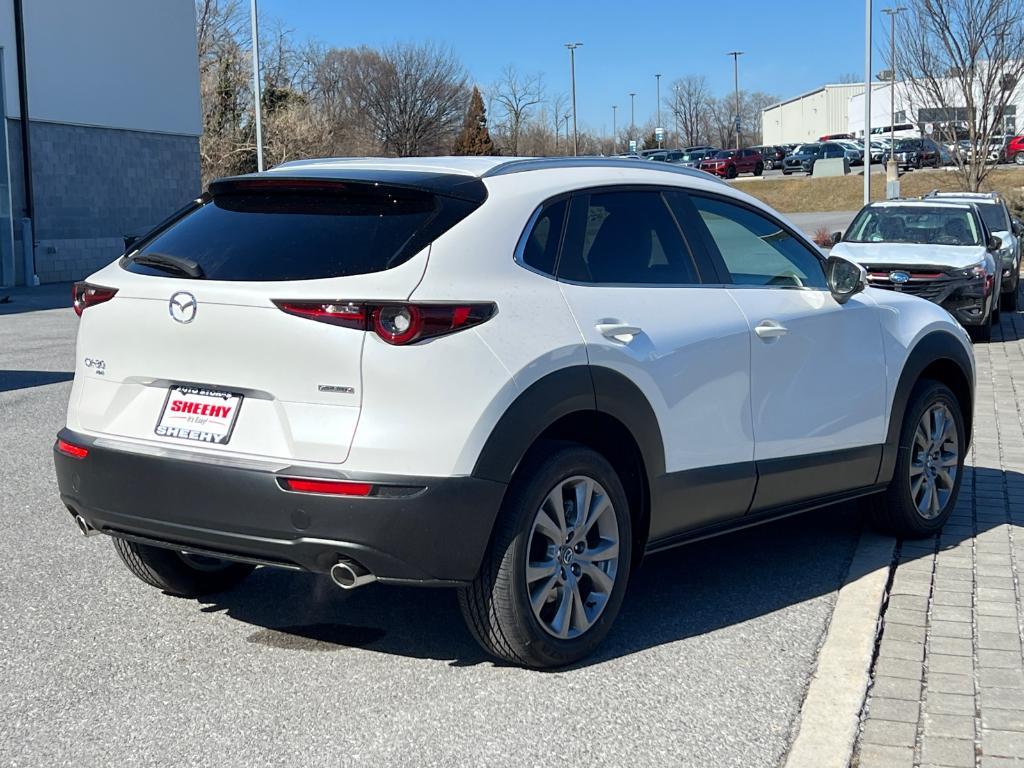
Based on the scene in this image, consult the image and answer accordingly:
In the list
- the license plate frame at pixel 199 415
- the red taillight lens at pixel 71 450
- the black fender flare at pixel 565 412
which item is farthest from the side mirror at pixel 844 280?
the red taillight lens at pixel 71 450

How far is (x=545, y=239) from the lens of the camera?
4.75m

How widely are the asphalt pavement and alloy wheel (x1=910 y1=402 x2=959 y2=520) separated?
597 mm

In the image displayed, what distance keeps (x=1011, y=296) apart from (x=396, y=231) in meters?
18.3

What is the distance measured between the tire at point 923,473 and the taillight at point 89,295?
3764 millimetres

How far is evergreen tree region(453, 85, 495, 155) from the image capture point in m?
67.4

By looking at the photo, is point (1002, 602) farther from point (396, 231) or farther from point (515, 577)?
point (396, 231)

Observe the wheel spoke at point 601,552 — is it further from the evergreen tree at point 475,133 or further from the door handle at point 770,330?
the evergreen tree at point 475,133

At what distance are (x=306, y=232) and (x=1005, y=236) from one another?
17.9 m

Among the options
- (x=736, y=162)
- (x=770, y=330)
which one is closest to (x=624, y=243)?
(x=770, y=330)

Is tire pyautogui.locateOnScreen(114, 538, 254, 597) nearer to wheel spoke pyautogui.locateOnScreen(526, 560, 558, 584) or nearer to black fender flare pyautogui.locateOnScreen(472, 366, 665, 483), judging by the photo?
wheel spoke pyautogui.locateOnScreen(526, 560, 558, 584)

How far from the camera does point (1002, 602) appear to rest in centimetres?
556

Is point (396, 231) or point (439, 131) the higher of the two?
point (439, 131)

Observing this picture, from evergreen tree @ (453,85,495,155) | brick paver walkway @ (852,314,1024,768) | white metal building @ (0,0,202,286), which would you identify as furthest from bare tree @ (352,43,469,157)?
brick paver walkway @ (852,314,1024,768)

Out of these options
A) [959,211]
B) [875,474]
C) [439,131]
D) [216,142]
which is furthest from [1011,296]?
[439,131]
